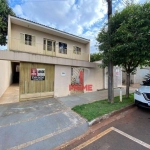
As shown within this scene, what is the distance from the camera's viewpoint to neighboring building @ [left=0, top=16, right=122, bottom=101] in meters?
7.04

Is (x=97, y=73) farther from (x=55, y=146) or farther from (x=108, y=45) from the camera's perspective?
(x=55, y=146)

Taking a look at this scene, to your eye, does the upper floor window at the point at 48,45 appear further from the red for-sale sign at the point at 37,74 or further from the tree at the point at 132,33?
the tree at the point at 132,33

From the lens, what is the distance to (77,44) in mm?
12852

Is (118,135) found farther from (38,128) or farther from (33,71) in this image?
(33,71)

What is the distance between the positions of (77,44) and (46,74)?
6511mm

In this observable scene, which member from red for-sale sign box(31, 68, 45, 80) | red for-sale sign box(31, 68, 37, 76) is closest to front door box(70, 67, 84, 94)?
red for-sale sign box(31, 68, 45, 80)

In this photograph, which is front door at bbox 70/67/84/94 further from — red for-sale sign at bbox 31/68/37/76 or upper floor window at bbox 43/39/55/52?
upper floor window at bbox 43/39/55/52

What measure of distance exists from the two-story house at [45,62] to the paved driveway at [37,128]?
2356mm

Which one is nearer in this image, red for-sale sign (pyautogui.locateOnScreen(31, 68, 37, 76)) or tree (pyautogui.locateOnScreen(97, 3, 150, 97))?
tree (pyautogui.locateOnScreen(97, 3, 150, 97))

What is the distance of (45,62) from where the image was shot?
7.58 m

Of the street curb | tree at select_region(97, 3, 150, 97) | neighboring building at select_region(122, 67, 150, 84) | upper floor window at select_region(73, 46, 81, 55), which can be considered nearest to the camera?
the street curb

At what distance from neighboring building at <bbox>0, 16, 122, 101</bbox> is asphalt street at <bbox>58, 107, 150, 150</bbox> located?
15.7 ft

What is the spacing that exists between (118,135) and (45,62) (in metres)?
5.96

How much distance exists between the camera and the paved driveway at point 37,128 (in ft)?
10.3
